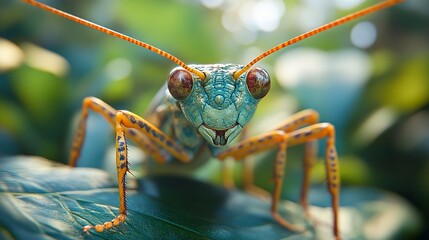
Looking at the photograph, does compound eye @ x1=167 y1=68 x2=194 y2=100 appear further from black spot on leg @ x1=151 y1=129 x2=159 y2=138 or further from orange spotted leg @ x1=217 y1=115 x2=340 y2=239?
orange spotted leg @ x1=217 y1=115 x2=340 y2=239

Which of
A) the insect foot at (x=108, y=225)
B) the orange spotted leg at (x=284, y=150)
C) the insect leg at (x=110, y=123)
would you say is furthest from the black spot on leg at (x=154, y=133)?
the insect foot at (x=108, y=225)

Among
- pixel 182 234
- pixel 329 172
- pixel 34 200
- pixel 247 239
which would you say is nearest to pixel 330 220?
pixel 329 172

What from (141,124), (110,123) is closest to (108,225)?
(141,124)

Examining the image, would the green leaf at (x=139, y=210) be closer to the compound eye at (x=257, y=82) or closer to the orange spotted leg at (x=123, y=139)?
A: the orange spotted leg at (x=123, y=139)

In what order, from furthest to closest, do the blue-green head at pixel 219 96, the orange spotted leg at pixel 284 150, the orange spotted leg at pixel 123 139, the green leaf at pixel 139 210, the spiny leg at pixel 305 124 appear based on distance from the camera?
the spiny leg at pixel 305 124, the orange spotted leg at pixel 284 150, the blue-green head at pixel 219 96, the orange spotted leg at pixel 123 139, the green leaf at pixel 139 210

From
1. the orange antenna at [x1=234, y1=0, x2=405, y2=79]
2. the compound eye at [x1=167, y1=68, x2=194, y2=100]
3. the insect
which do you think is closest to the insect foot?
the insect

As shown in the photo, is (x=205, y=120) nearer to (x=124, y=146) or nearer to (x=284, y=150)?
(x=124, y=146)
